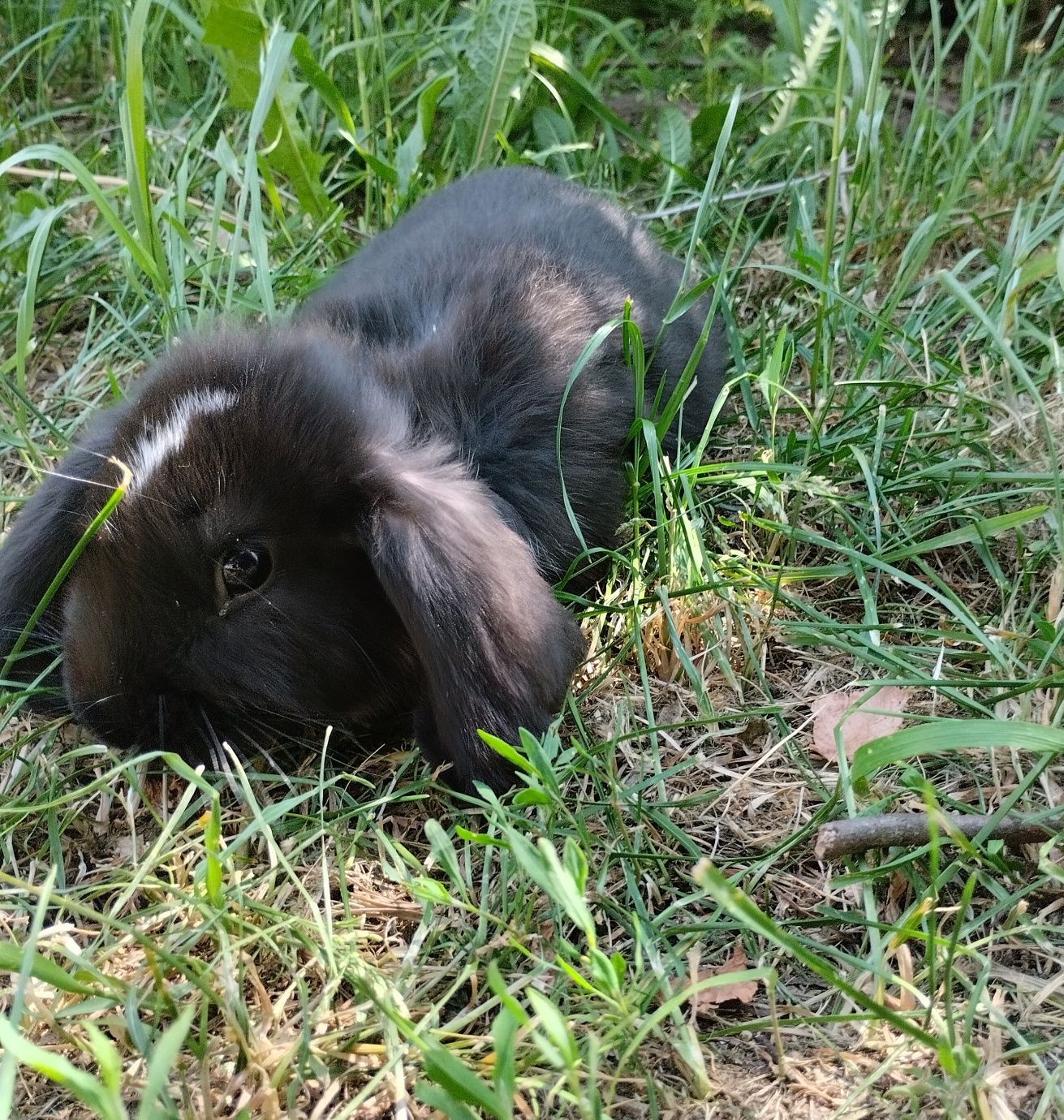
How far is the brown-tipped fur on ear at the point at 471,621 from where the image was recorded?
5.42ft

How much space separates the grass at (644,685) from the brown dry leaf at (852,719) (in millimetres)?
37

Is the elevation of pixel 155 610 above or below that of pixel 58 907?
above

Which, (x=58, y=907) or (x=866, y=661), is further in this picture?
(x=866, y=661)

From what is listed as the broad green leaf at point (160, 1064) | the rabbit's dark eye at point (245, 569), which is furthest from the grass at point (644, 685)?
the rabbit's dark eye at point (245, 569)

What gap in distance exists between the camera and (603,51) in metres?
3.64

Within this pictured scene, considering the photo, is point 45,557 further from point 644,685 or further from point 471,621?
point 644,685

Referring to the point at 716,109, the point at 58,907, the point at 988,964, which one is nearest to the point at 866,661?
the point at 988,964

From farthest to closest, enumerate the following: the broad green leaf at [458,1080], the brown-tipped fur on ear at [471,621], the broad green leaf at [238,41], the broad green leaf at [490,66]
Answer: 1. the broad green leaf at [490,66]
2. the broad green leaf at [238,41]
3. the brown-tipped fur on ear at [471,621]
4. the broad green leaf at [458,1080]

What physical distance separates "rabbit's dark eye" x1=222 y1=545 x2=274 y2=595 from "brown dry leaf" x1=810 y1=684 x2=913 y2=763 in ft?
3.01

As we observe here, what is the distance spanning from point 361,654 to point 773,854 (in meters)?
0.72

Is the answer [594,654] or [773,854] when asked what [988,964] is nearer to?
[773,854]

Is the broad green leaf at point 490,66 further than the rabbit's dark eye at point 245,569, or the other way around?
the broad green leaf at point 490,66

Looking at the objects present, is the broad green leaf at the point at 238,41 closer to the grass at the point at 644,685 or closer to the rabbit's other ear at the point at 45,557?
the grass at the point at 644,685

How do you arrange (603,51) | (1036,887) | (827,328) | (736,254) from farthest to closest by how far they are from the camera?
(603,51)
(736,254)
(827,328)
(1036,887)
